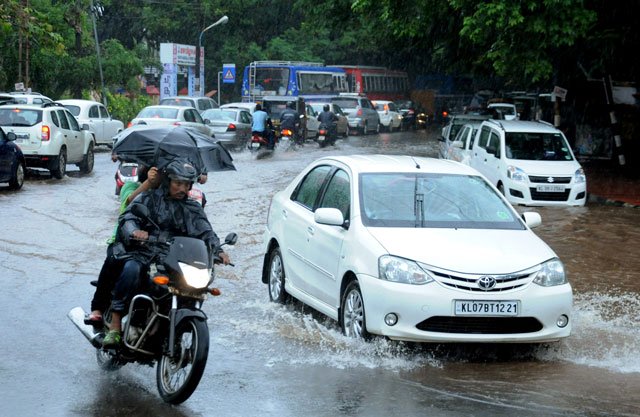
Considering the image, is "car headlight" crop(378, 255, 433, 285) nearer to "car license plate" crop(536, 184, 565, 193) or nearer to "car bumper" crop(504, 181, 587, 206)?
"car bumper" crop(504, 181, 587, 206)

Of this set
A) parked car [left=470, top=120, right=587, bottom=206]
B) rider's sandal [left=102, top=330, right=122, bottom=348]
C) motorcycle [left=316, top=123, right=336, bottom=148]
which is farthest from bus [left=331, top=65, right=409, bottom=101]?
rider's sandal [left=102, top=330, right=122, bottom=348]

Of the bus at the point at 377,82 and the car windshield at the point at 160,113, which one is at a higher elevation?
the car windshield at the point at 160,113

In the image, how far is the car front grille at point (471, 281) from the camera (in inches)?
314

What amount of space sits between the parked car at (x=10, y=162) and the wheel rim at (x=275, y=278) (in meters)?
11.6

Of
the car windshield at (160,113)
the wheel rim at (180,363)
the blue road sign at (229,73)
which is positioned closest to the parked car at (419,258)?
the wheel rim at (180,363)

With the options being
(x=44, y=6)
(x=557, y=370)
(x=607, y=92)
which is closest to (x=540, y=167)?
(x=607, y=92)

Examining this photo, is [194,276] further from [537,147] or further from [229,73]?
[229,73]

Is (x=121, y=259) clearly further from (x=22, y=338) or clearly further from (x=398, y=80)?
(x=398, y=80)

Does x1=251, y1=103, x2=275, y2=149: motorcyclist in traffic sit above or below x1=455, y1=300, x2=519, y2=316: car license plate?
below

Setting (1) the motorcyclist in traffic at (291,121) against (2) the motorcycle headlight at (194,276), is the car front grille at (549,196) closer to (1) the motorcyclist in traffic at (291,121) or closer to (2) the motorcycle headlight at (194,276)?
(2) the motorcycle headlight at (194,276)

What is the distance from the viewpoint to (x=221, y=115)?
122 ft

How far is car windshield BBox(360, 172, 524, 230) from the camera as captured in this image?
8.93 meters

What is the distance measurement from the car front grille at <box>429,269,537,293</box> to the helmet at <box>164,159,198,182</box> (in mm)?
1967

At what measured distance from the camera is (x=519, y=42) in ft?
80.7
